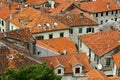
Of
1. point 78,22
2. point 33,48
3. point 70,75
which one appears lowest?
point 70,75

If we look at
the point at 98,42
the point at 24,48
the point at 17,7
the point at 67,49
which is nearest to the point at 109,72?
the point at 98,42

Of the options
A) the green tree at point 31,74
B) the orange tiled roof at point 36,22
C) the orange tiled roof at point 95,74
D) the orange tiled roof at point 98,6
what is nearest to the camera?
the green tree at point 31,74

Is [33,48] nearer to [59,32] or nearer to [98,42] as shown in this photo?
[98,42]

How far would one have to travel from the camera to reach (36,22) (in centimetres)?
8019

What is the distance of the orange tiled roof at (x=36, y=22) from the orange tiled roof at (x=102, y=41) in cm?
1012

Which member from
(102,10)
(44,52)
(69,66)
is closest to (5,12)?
(102,10)

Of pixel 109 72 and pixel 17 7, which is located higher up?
pixel 17 7

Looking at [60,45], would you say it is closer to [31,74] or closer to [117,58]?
[117,58]

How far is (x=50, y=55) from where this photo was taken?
66188 mm

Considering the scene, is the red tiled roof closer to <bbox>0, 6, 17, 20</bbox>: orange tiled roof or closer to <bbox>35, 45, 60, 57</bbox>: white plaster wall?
<bbox>35, 45, 60, 57</bbox>: white plaster wall

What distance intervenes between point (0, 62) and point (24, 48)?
7356 millimetres

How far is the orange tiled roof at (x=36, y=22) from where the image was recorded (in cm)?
7931

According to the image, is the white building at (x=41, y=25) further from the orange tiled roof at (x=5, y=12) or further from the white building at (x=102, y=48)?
the white building at (x=102, y=48)

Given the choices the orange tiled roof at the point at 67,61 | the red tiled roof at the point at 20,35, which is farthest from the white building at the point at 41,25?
the orange tiled roof at the point at 67,61
